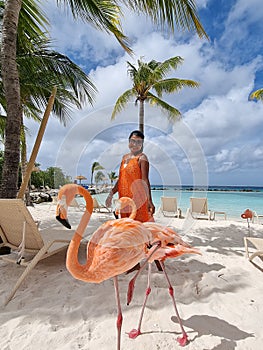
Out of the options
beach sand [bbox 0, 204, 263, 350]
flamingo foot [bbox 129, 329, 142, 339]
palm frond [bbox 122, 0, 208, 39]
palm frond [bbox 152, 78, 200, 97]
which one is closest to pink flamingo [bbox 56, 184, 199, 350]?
beach sand [bbox 0, 204, 263, 350]

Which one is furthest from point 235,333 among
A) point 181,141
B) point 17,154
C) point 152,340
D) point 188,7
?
point 188,7

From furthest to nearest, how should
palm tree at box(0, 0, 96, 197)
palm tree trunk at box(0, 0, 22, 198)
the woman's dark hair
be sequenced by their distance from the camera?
palm tree at box(0, 0, 96, 197) < palm tree trunk at box(0, 0, 22, 198) < the woman's dark hair

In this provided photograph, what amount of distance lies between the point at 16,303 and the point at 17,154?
2.43m

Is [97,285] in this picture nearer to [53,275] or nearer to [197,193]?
[53,275]

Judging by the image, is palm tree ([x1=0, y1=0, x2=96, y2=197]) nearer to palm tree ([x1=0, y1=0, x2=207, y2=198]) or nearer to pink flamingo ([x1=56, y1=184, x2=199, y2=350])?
palm tree ([x1=0, y1=0, x2=207, y2=198])

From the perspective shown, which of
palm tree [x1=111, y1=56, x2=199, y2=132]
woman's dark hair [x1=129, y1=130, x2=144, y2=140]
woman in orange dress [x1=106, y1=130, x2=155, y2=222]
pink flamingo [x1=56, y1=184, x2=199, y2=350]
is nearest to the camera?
pink flamingo [x1=56, y1=184, x2=199, y2=350]

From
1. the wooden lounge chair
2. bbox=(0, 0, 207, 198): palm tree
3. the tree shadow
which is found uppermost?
bbox=(0, 0, 207, 198): palm tree

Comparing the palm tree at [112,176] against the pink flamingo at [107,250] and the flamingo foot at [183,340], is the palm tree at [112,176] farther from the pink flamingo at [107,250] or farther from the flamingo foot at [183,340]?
the flamingo foot at [183,340]

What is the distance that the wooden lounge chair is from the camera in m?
2.37

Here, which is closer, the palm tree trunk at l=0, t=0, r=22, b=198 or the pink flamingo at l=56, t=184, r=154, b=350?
the pink flamingo at l=56, t=184, r=154, b=350

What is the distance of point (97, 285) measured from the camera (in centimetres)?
241

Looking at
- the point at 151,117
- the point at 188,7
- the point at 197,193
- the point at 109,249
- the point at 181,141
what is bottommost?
the point at 109,249

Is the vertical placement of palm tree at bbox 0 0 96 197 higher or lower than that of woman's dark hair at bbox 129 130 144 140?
higher

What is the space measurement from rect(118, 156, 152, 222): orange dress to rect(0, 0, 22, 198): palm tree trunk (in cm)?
232
